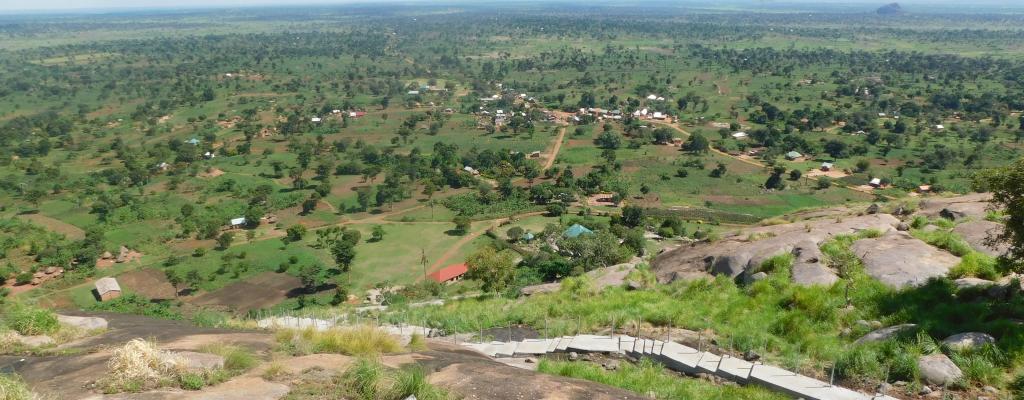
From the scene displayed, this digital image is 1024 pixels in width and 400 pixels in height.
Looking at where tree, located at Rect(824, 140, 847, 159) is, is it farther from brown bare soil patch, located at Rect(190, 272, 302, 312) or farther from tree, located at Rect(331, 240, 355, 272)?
brown bare soil patch, located at Rect(190, 272, 302, 312)

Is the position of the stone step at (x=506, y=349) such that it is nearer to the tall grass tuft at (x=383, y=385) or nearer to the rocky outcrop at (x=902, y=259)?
the tall grass tuft at (x=383, y=385)

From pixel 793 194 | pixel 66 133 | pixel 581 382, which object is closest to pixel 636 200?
pixel 793 194

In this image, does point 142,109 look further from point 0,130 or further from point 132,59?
point 132,59

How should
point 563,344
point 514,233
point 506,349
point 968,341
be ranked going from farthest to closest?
point 514,233 < point 506,349 < point 563,344 < point 968,341

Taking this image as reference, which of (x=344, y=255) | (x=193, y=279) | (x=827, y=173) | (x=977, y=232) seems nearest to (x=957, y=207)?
(x=977, y=232)

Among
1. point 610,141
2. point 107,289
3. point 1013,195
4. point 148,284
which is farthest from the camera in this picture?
point 610,141

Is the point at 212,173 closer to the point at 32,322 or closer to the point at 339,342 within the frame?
the point at 32,322
